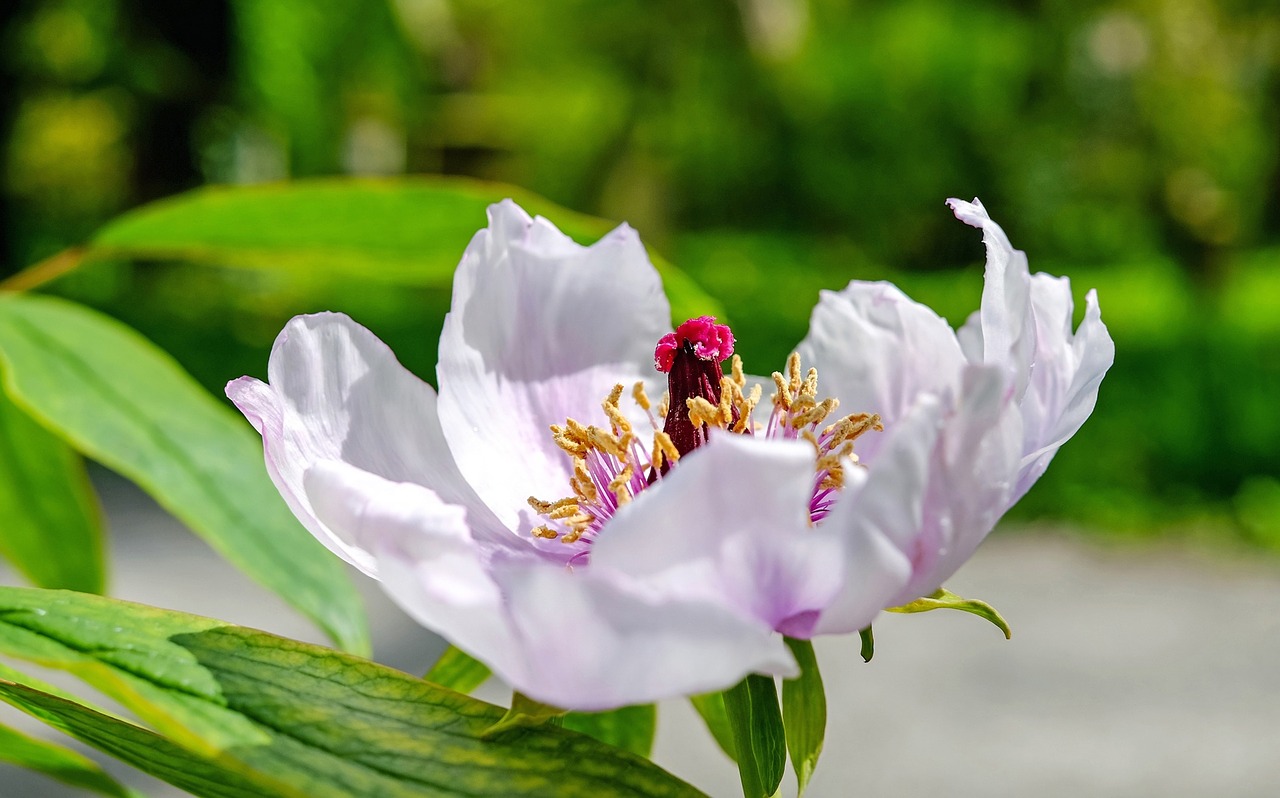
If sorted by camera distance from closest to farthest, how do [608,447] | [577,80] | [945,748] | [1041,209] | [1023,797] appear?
1. [608,447]
2. [1023,797]
3. [945,748]
4. [1041,209]
5. [577,80]

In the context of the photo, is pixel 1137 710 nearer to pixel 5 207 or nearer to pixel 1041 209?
pixel 1041 209

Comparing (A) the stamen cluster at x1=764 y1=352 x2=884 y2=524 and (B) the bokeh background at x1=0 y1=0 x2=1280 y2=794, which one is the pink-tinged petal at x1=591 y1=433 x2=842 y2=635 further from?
(B) the bokeh background at x1=0 y1=0 x2=1280 y2=794

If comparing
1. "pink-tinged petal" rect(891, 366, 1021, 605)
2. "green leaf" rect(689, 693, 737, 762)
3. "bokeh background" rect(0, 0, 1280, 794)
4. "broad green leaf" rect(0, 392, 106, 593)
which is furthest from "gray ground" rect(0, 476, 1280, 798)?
"pink-tinged petal" rect(891, 366, 1021, 605)

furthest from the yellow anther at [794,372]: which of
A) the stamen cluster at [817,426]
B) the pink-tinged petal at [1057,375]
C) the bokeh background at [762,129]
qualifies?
the bokeh background at [762,129]

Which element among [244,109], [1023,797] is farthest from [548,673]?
[244,109]

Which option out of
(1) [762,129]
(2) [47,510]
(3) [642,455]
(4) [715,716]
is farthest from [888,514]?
(1) [762,129]

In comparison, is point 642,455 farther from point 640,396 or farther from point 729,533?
point 729,533

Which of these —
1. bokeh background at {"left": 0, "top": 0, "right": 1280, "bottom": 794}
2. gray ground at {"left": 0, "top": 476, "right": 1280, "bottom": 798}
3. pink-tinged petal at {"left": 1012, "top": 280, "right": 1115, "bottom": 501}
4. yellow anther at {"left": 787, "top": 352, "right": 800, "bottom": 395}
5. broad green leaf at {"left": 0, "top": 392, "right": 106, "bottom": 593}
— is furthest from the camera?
bokeh background at {"left": 0, "top": 0, "right": 1280, "bottom": 794}
